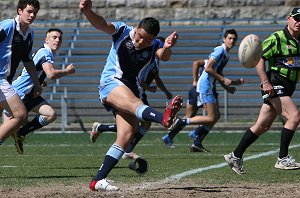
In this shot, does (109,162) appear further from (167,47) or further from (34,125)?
(34,125)

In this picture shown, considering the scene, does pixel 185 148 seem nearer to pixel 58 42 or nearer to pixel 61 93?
pixel 58 42

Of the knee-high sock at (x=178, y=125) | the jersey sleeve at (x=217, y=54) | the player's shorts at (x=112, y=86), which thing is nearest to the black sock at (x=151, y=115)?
the player's shorts at (x=112, y=86)

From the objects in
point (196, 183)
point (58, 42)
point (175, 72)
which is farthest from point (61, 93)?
point (196, 183)

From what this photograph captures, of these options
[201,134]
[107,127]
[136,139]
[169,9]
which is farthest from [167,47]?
[169,9]

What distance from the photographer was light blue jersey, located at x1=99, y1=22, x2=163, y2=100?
9672 millimetres

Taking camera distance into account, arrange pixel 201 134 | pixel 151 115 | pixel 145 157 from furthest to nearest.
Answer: pixel 201 134
pixel 145 157
pixel 151 115

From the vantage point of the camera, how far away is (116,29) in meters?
9.64

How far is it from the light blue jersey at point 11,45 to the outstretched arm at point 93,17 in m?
2.10

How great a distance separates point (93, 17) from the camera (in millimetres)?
9453

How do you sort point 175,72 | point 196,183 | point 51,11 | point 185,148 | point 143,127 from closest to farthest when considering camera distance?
point 196,183, point 143,127, point 185,148, point 175,72, point 51,11

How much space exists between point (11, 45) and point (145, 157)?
14.0 ft

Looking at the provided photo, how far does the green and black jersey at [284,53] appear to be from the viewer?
11.6m

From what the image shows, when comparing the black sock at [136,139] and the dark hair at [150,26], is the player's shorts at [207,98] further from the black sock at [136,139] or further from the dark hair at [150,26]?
the dark hair at [150,26]

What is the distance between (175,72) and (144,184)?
624 inches
